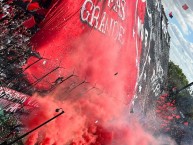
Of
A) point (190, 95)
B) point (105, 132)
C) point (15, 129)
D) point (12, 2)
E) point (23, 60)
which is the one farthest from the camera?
point (190, 95)

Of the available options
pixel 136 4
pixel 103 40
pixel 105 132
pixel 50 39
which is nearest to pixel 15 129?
pixel 50 39

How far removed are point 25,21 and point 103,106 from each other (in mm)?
8118

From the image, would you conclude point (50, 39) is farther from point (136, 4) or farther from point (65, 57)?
point (136, 4)

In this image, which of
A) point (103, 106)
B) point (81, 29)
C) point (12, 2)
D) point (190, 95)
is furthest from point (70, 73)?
point (190, 95)

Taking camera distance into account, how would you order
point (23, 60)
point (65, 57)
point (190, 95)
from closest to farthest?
point (23, 60) → point (65, 57) → point (190, 95)

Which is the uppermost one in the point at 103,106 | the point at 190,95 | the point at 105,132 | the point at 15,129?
the point at 15,129

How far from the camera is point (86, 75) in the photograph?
37.8ft

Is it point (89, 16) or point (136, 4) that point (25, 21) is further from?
point (136, 4)

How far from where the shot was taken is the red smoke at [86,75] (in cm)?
936

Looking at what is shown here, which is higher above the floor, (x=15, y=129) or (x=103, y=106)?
(x=15, y=129)

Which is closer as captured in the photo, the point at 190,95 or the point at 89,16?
the point at 89,16

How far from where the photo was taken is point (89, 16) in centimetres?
1032

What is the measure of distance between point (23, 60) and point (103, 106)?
7194mm

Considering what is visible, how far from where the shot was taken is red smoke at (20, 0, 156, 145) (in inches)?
368
